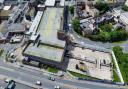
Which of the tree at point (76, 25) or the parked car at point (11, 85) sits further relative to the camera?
the tree at point (76, 25)

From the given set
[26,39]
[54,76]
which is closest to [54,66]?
[54,76]

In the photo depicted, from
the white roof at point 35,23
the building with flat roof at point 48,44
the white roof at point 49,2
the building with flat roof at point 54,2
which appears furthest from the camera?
the building with flat roof at point 54,2

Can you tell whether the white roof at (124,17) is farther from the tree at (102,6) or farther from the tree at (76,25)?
the tree at (76,25)

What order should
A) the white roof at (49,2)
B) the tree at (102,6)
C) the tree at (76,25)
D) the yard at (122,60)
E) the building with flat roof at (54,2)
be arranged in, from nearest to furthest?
1. the yard at (122,60)
2. the tree at (76,25)
3. the white roof at (49,2)
4. the building with flat roof at (54,2)
5. the tree at (102,6)

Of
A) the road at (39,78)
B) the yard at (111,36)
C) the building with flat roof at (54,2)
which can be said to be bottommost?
the road at (39,78)

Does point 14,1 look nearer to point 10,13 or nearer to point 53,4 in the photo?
point 10,13

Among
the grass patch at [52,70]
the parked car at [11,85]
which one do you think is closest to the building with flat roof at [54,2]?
the grass patch at [52,70]

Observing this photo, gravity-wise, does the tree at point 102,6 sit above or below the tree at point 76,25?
above

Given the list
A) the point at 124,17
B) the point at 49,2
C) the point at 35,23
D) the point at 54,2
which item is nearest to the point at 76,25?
the point at 35,23
